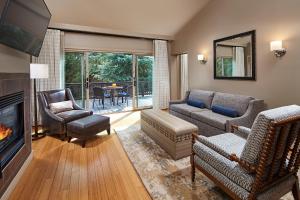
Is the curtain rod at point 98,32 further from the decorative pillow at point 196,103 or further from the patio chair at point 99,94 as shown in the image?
the decorative pillow at point 196,103

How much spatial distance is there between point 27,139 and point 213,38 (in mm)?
4487

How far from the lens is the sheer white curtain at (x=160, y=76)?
6305 mm

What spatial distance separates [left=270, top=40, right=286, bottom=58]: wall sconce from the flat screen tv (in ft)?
11.9

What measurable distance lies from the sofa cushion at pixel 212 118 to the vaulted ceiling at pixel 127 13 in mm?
2898

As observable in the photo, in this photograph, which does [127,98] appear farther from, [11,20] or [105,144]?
[11,20]

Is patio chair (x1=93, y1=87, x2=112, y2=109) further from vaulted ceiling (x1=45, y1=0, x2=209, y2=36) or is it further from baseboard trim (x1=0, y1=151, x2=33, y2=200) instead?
baseboard trim (x1=0, y1=151, x2=33, y2=200)

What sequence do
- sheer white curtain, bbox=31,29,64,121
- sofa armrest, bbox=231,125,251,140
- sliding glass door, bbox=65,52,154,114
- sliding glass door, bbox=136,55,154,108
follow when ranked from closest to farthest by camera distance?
sofa armrest, bbox=231,125,251,140 < sheer white curtain, bbox=31,29,64,121 < sliding glass door, bbox=65,52,154,114 < sliding glass door, bbox=136,55,154,108

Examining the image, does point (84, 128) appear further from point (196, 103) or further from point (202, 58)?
point (202, 58)

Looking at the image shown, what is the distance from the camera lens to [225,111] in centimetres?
373

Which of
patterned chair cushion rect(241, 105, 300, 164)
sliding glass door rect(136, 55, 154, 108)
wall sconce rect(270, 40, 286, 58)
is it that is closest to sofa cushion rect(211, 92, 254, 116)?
wall sconce rect(270, 40, 286, 58)

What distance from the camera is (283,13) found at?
327 centimetres

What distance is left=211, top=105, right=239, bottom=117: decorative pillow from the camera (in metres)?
3.58

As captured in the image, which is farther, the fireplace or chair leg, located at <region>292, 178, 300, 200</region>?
the fireplace

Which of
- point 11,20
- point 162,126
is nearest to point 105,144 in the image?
point 162,126
